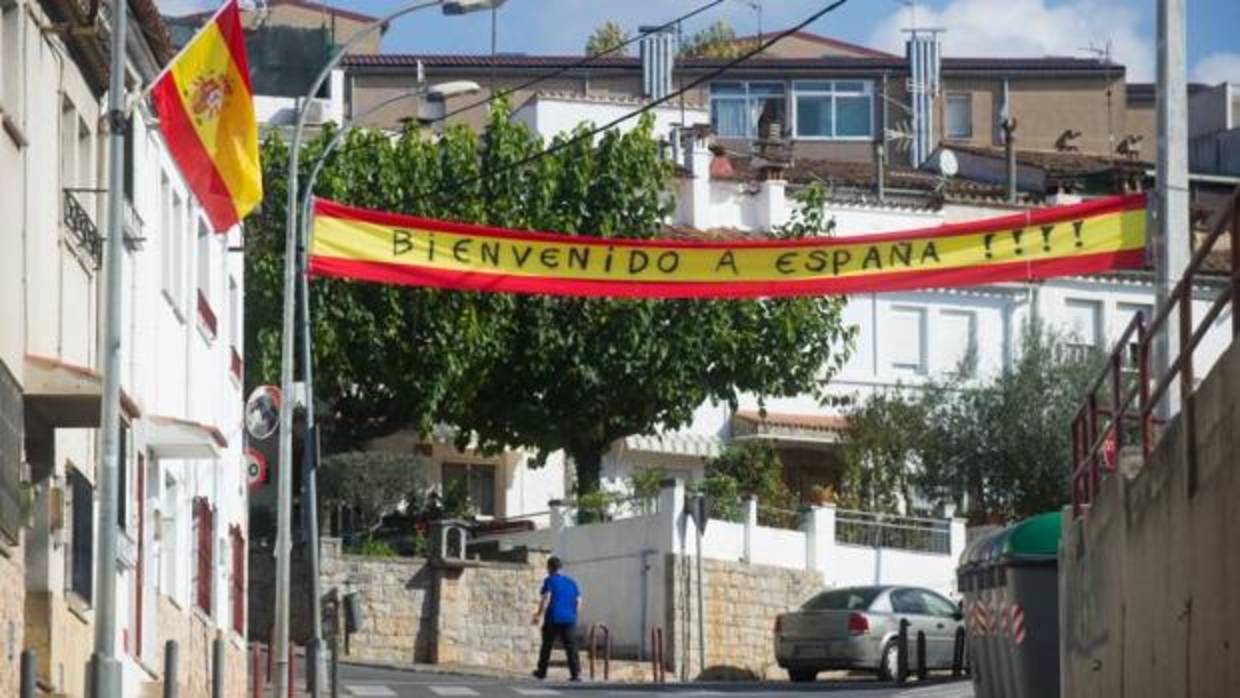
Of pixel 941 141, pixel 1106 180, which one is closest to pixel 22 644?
pixel 1106 180

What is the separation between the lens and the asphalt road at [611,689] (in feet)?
122

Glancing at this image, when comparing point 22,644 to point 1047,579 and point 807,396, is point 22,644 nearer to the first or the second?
point 1047,579

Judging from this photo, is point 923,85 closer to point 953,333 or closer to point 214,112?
point 953,333

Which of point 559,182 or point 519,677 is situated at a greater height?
point 559,182

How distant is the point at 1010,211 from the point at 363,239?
46.4 meters

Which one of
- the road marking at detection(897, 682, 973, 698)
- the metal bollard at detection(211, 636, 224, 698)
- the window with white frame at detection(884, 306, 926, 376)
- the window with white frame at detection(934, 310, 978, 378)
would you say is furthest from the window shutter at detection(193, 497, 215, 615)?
the window with white frame at detection(934, 310, 978, 378)

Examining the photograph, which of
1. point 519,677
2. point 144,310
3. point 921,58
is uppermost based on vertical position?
point 921,58

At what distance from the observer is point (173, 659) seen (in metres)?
25.3

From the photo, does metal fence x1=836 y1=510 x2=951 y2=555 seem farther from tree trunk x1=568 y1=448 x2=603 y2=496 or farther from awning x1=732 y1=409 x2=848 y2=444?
awning x1=732 y1=409 x2=848 y2=444

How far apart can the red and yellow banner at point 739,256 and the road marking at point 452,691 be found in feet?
18.6

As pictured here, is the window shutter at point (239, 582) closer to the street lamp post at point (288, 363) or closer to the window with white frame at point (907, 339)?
the street lamp post at point (288, 363)

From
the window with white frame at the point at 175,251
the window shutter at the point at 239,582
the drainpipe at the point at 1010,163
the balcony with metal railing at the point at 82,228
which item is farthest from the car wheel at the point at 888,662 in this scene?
the drainpipe at the point at 1010,163

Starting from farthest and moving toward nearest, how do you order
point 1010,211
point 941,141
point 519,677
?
point 941,141, point 1010,211, point 519,677

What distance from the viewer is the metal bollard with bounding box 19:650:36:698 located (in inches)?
785
